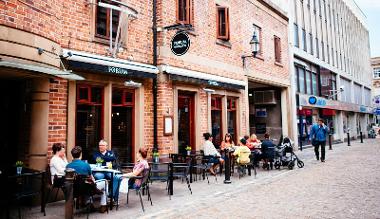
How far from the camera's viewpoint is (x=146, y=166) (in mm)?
6699

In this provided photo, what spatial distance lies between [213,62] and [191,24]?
1828 mm

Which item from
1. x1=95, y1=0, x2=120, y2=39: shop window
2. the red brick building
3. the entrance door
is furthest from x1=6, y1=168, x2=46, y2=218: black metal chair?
the entrance door

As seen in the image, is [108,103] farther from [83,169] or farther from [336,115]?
[336,115]

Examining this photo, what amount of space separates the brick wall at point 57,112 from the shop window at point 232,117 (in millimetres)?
7616

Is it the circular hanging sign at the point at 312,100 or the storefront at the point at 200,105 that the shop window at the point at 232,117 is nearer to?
the storefront at the point at 200,105

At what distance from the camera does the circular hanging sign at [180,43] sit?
9508 mm

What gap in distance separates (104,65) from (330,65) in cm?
2503

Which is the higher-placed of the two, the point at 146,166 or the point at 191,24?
the point at 191,24

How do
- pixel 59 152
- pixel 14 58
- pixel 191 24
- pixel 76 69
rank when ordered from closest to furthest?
pixel 14 58 < pixel 59 152 < pixel 76 69 < pixel 191 24

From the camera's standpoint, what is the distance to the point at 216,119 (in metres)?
12.8

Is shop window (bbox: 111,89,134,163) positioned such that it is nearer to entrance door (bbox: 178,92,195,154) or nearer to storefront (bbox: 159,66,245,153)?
storefront (bbox: 159,66,245,153)

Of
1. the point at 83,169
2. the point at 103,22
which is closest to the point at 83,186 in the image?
the point at 83,169

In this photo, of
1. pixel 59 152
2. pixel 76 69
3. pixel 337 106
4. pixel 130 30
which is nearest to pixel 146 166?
pixel 59 152

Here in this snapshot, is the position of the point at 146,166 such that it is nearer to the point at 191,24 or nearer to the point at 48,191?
the point at 48,191
